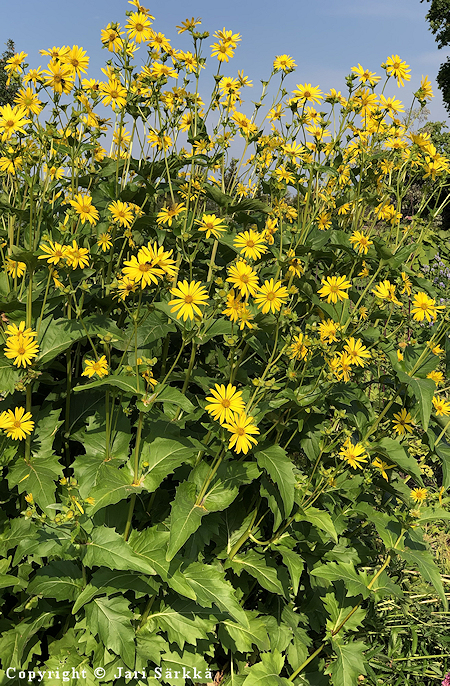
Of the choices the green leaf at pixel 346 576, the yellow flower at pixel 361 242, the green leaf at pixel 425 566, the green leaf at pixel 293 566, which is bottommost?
the green leaf at pixel 346 576

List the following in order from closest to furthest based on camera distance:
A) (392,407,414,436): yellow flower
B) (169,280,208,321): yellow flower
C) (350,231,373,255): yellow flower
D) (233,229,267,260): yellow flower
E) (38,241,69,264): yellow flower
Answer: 1. (169,280,208,321): yellow flower
2. (38,241,69,264): yellow flower
3. (233,229,267,260): yellow flower
4. (392,407,414,436): yellow flower
5. (350,231,373,255): yellow flower

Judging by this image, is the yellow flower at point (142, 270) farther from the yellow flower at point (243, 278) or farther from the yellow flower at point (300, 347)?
the yellow flower at point (300, 347)

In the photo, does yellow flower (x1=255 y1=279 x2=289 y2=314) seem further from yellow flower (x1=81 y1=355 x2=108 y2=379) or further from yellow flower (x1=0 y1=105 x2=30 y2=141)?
yellow flower (x1=0 y1=105 x2=30 y2=141)

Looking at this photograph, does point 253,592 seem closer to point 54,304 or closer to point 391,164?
point 54,304

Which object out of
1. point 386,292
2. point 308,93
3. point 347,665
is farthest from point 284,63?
point 347,665

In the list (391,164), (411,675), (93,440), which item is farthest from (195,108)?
(411,675)

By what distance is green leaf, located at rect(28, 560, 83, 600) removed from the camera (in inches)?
88.3

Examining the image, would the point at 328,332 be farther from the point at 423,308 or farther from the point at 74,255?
the point at 74,255

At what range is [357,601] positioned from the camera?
2.84 m

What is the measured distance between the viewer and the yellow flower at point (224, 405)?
6.41ft

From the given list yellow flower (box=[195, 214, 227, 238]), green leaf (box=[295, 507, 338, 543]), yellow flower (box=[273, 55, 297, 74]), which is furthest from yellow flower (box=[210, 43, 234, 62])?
green leaf (box=[295, 507, 338, 543])

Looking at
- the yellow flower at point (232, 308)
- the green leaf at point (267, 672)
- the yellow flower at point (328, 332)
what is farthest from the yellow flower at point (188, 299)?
the green leaf at point (267, 672)

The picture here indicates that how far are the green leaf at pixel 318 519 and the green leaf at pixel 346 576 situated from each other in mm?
203

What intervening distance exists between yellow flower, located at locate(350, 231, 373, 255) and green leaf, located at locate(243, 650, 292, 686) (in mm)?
2374
